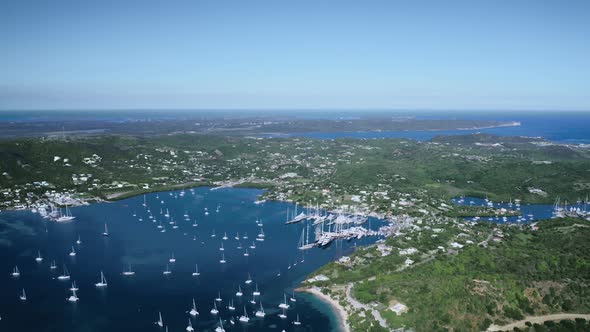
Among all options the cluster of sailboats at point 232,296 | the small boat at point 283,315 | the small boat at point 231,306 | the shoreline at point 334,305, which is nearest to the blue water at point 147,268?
the cluster of sailboats at point 232,296

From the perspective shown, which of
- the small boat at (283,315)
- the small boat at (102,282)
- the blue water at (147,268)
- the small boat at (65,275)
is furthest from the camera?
the small boat at (65,275)

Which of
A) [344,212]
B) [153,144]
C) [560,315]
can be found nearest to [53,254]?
[344,212]

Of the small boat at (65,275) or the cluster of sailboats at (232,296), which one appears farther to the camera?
the small boat at (65,275)

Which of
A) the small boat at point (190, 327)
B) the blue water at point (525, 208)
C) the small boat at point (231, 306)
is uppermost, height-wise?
the small boat at point (190, 327)

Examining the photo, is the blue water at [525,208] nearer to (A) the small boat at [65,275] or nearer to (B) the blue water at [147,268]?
(B) the blue water at [147,268]

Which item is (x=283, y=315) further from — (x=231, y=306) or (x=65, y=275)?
(x=65, y=275)

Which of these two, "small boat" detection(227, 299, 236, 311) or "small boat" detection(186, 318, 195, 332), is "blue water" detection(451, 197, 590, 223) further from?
"small boat" detection(186, 318, 195, 332)

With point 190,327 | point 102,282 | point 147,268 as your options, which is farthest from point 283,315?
point 102,282
